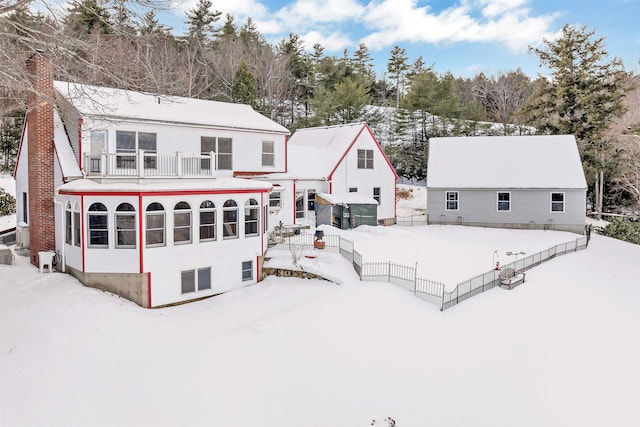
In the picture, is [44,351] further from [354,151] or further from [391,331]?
[354,151]

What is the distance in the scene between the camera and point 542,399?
34.2 ft

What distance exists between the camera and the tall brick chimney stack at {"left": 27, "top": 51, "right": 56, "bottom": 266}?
15367 mm

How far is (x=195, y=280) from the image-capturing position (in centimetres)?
1478

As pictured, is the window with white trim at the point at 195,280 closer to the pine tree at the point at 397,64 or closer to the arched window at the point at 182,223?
the arched window at the point at 182,223

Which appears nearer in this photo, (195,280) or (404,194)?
(195,280)

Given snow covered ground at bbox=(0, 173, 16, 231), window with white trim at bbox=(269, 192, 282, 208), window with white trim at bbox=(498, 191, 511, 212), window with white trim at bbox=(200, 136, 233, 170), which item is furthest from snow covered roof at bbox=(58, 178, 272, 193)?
window with white trim at bbox=(498, 191, 511, 212)

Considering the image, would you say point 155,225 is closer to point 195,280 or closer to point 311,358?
point 195,280

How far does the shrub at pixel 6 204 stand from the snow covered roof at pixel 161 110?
14.9 metres

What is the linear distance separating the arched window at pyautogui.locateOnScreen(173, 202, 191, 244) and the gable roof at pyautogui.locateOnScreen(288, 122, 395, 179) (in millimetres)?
10865

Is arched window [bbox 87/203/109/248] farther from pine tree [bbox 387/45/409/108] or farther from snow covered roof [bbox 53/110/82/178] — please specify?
pine tree [bbox 387/45/409/108]

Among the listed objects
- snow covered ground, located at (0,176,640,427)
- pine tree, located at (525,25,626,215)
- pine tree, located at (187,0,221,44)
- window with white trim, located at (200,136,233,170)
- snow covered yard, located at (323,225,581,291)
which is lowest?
snow covered ground, located at (0,176,640,427)

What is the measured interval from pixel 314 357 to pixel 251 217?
273 inches

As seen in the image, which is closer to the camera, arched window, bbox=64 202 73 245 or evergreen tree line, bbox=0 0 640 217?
arched window, bbox=64 202 73 245

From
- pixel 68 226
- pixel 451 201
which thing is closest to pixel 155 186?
pixel 68 226
